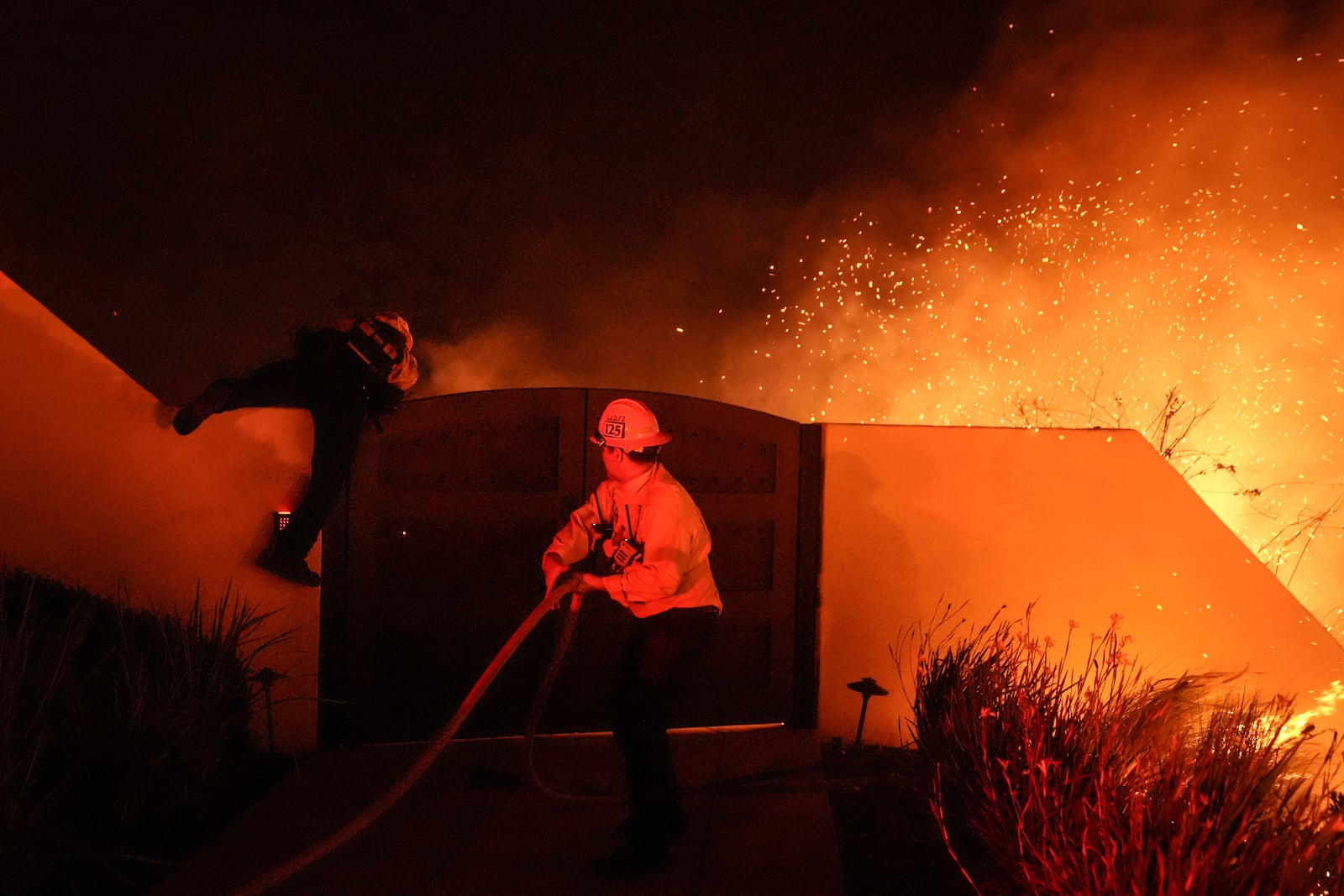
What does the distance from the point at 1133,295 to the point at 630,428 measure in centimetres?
667

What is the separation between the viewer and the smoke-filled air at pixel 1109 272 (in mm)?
8344

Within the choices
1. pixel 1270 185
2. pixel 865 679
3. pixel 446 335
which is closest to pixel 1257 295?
pixel 1270 185

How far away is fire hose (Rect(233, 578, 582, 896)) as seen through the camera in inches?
121

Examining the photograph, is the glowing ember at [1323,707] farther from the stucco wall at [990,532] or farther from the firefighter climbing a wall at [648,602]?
the firefighter climbing a wall at [648,602]

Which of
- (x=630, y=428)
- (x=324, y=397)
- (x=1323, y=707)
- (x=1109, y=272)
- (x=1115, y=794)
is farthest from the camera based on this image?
(x=1109, y=272)

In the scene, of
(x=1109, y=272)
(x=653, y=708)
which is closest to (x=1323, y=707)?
(x=653, y=708)

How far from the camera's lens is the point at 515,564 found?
5535mm

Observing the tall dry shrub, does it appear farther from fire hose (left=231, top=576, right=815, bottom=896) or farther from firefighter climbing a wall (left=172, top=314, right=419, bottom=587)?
firefighter climbing a wall (left=172, top=314, right=419, bottom=587)

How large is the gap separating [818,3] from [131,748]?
8.58 meters

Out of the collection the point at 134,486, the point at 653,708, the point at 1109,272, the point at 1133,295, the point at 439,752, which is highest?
the point at 1109,272

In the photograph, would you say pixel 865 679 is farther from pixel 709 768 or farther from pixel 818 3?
pixel 818 3

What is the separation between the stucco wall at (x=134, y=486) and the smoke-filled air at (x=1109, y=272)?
425 cm

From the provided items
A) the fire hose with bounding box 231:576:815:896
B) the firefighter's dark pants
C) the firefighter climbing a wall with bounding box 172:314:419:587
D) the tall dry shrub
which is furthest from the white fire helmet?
the firefighter climbing a wall with bounding box 172:314:419:587

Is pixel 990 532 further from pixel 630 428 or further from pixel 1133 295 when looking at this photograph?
pixel 1133 295
